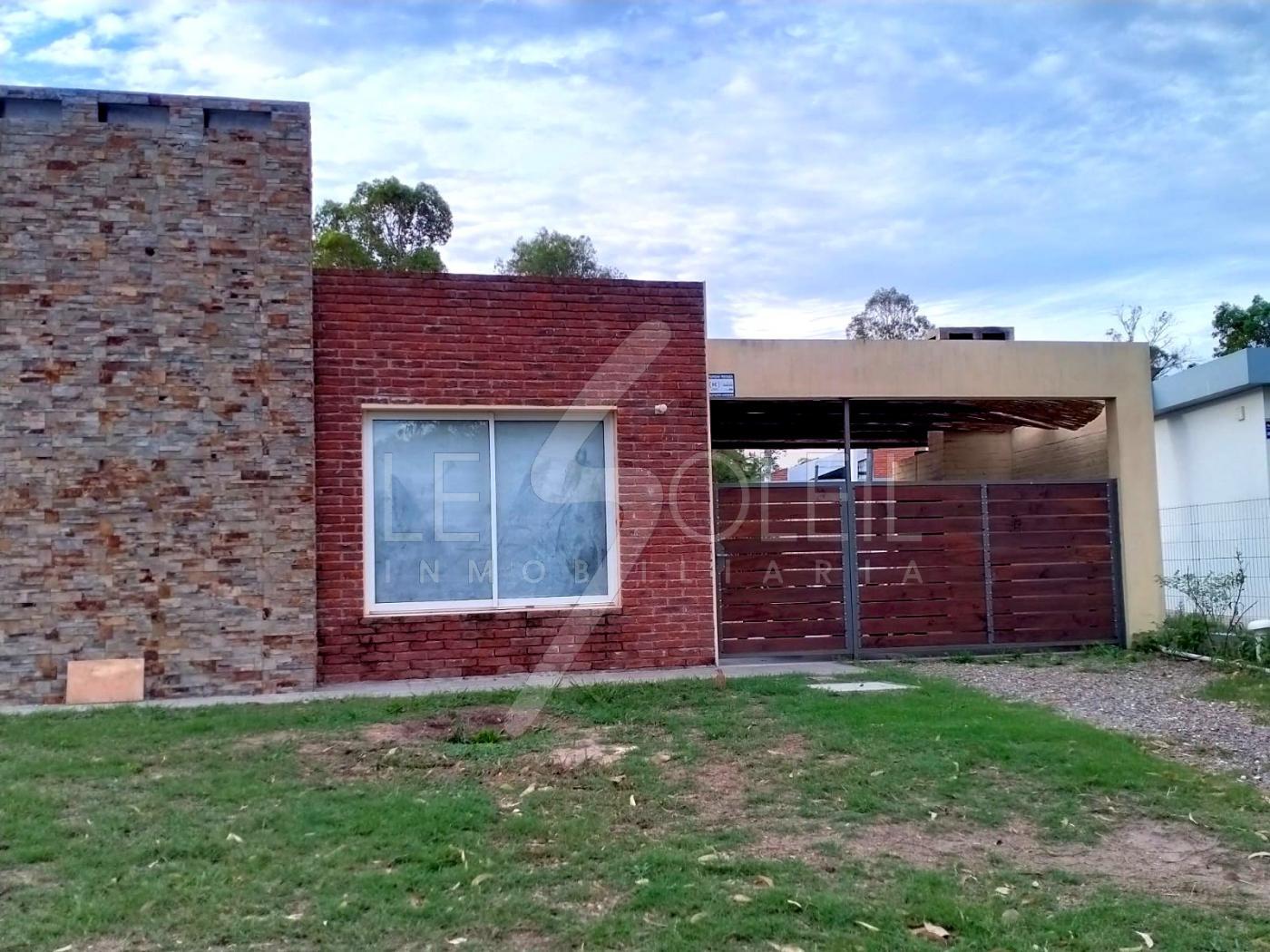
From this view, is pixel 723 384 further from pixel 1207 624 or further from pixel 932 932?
pixel 932 932

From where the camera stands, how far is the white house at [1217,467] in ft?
40.1

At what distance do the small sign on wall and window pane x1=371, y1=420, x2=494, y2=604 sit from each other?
242 centimetres

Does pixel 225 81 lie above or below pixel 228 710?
above

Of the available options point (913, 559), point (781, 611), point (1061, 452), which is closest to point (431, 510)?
point (781, 611)

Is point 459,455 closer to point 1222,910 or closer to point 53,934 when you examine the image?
point 53,934

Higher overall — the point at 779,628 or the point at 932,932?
the point at 779,628

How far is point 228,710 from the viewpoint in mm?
8078

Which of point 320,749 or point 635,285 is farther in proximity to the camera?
point 635,285

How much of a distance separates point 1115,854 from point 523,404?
21.3 ft

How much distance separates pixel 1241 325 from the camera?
99.7ft

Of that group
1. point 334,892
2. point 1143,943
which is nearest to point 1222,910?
point 1143,943

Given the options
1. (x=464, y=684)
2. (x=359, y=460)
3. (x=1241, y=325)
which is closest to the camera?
(x=464, y=684)

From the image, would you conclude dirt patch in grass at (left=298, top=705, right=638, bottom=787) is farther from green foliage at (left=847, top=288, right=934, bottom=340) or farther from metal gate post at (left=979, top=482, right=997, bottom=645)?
green foliage at (left=847, top=288, right=934, bottom=340)

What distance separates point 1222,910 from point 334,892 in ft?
11.7
